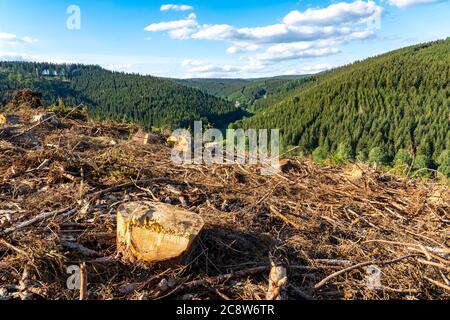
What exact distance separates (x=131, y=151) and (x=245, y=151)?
6.56 feet

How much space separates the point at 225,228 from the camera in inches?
141

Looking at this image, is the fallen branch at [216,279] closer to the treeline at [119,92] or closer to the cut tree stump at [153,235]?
the cut tree stump at [153,235]

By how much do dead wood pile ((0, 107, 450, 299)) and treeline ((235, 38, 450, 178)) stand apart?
72.0 meters

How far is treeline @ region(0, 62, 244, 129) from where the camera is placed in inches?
5007

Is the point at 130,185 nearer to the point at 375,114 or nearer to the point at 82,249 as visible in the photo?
the point at 82,249

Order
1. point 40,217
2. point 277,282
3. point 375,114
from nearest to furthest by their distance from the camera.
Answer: point 277,282
point 40,217
point 375,114

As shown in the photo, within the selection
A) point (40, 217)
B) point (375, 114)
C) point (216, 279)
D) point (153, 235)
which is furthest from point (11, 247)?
point (375, 114)

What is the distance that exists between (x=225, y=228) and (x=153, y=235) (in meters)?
0.79

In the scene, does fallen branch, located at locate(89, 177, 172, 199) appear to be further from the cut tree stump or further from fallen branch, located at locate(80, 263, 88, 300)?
fallen branch, located at locate(80, 263, 88, 300)

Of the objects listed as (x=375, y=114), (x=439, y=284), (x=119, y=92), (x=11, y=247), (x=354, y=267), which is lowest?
(x=375, y=114)

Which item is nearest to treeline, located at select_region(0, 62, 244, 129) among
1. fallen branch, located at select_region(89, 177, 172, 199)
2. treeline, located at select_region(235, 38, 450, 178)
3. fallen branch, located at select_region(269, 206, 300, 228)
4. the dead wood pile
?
treeline, located at select_region(235, 38, 450, 178)
